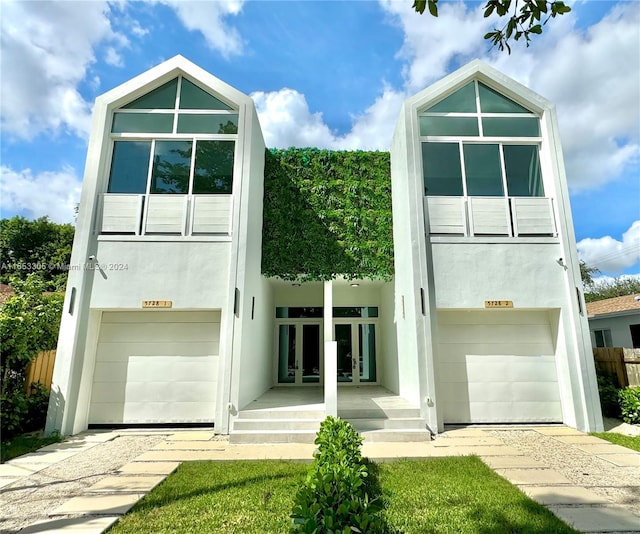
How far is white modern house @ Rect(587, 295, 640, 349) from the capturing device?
1491 cm

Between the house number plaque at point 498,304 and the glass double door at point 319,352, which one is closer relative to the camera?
the house number plaque at point 498,304

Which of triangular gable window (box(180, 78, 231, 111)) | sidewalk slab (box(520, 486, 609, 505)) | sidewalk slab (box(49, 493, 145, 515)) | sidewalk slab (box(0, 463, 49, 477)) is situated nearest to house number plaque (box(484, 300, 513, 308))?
sidewalk slab (box(520, 486, 609, 505))

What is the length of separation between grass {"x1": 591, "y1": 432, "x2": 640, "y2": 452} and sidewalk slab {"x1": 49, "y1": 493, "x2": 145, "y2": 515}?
7870 millimetres

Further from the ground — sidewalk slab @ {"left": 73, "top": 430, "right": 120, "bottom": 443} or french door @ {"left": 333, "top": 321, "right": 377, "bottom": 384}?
french door @ {"left": 333, "top": 321, "right": 377, "bottom": 384}

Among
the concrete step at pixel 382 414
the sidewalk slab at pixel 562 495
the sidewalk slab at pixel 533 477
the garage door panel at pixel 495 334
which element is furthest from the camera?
the garage door panel at pixel 495 334

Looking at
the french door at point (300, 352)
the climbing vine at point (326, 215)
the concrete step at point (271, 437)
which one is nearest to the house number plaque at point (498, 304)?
the climbing vine at point (326, 215)

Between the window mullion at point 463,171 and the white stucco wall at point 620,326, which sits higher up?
the window mullion at point 463,171

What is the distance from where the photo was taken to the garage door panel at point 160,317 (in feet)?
25.2

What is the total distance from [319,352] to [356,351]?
126cm

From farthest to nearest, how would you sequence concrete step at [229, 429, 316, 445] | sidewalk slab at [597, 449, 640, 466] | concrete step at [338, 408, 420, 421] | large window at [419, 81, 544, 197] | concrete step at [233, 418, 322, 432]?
large window at [419, 81, 544, 197] → concrete step at [338, 408, 420, 421] → concrete step at [233, 418, 322, 432] → concrete step at [229, 429, 316, 445] → sidewalk slab at [597, 449, 640, 466]

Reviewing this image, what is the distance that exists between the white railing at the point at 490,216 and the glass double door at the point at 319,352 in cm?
479

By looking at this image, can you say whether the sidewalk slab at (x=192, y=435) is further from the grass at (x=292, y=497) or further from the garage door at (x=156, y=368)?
the grass at (x=292, y=497)

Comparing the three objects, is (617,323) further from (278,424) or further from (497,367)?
(278,424)

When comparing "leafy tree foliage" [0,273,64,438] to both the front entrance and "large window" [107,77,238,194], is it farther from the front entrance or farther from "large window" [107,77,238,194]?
the front entrance
